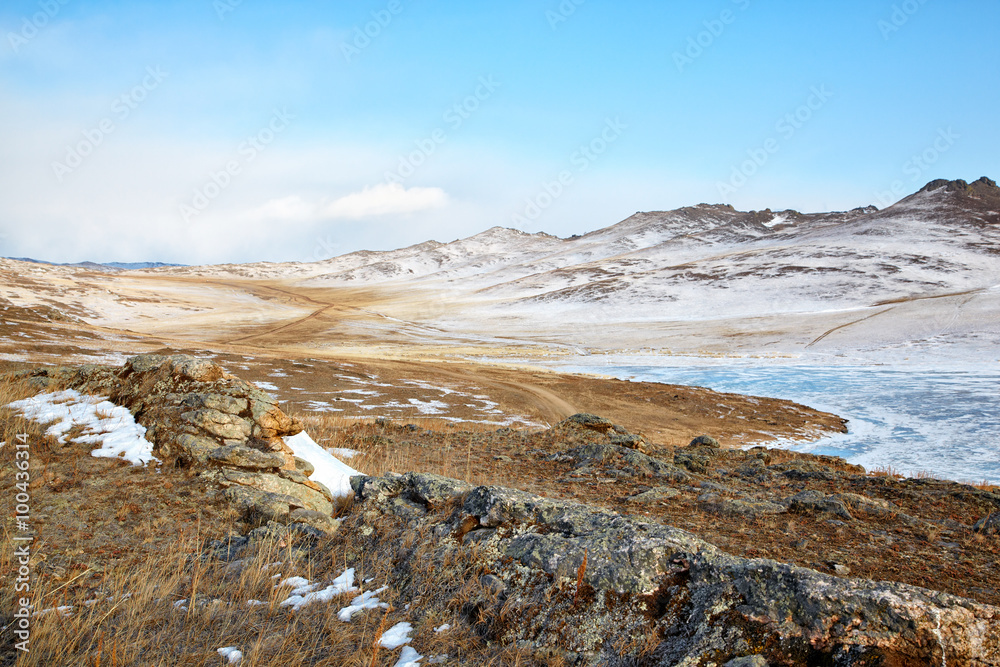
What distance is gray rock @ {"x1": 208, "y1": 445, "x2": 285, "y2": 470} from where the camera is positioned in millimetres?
7035

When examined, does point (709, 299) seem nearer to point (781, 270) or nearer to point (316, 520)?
point (781, 270)

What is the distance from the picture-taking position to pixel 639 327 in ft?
245

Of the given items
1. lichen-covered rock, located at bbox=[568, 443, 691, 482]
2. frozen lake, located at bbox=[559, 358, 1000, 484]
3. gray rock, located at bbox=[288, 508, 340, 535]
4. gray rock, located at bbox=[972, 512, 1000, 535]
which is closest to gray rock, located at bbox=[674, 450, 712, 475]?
lichen-covered rock, located at bbox=[568, 443, 691, 482]

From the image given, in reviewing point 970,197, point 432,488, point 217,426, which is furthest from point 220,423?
point 970,197

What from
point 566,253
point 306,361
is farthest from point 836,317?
point 566,253

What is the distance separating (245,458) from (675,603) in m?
5.69

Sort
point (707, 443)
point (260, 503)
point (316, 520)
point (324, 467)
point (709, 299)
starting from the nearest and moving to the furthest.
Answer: point (316, 520) < point (260, 503) < point (324, 467) < point (707, 443) < point (709, 299)

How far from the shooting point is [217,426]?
7.57m

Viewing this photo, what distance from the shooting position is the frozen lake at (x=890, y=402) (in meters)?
20.5

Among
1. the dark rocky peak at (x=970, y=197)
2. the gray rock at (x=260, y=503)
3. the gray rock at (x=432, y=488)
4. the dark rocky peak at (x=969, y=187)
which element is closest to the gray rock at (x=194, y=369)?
the gray rock at (x=260, y=503)

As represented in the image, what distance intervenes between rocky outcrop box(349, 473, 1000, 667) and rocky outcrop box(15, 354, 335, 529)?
7.77ft

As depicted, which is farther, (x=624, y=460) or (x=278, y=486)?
(x=624, y=460)

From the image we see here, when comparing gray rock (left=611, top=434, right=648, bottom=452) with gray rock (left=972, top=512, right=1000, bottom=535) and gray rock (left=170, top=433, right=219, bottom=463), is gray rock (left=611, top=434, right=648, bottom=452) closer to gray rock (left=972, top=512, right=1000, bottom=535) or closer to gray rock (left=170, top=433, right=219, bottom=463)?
gray rock (left=972, top=512, right=1000, bottom=535)

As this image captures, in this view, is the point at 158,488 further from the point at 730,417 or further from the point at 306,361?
the point at 306,361
